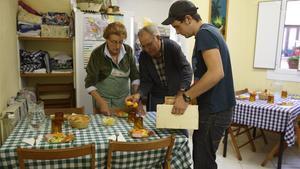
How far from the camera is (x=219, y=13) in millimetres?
4195

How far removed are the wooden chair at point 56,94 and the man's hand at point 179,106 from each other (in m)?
2.03

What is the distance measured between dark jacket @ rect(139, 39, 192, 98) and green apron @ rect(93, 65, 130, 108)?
0.16m

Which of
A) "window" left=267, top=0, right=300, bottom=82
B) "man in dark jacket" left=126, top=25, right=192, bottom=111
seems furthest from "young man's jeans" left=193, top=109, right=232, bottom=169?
"window" left=267, top=0, right=300, bottom=82

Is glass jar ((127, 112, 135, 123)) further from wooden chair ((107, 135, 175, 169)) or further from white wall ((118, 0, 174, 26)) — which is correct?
white wall ((118, 0, 174, 26))

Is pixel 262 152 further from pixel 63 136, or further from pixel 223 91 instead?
pixel 63 136

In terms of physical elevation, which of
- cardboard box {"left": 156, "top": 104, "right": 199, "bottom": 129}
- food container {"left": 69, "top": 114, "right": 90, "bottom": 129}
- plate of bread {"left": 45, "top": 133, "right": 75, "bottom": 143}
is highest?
cardboard box {"left": 156, "top": 104, "right": 199, "bottom": 129}

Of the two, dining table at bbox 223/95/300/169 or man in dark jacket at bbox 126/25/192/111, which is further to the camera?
dining table at bbox 223/95/300/169

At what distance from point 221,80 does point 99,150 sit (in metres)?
0.79

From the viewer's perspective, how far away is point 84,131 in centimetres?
174

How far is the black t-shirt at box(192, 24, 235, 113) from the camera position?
154cm

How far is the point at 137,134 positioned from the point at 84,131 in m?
0.35

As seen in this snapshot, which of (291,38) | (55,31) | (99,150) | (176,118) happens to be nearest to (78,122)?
(99,150)

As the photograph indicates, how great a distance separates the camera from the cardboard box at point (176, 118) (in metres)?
1.61

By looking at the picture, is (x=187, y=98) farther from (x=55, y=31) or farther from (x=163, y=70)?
(x=55, y=31)
